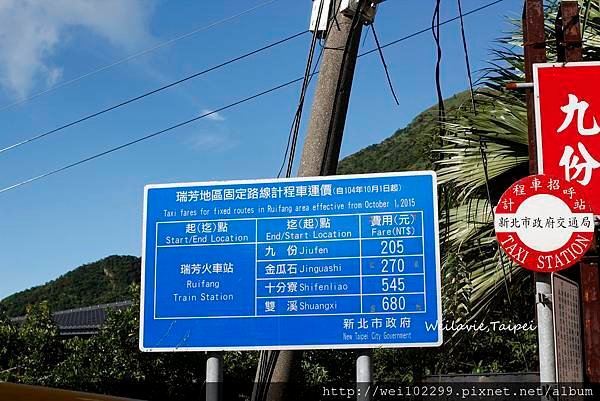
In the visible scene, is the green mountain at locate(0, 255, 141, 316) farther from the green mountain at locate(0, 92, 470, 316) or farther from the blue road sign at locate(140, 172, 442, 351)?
the blue road sign at locate(140, 172, 442, 351)

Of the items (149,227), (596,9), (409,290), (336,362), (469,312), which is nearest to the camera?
(409,290)

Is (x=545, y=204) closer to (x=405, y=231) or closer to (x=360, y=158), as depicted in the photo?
(x=405, y=231)

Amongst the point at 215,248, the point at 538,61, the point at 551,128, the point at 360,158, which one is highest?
the point at 360,158

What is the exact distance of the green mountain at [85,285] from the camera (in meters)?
45.4

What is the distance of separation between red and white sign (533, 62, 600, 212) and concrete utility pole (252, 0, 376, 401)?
1.52 meters

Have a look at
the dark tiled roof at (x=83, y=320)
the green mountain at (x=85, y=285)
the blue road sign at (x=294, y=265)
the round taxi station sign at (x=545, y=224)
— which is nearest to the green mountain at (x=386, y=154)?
the green mountain at (x=85, y=285)

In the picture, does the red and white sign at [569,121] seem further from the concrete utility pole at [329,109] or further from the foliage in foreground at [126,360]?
the foliage in foreground at [126,360]

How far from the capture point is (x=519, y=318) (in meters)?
10.4

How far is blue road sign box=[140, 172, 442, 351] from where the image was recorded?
230 inches

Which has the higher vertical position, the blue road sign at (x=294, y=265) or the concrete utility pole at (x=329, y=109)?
the concrete utility pole at (x=329, y=109)

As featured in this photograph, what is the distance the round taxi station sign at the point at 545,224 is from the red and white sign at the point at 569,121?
1.07m

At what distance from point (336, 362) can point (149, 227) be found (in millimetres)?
11321

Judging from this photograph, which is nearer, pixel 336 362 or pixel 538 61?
A: pixel 538 61

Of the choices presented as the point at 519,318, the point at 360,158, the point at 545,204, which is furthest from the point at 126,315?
the point at 360,158
